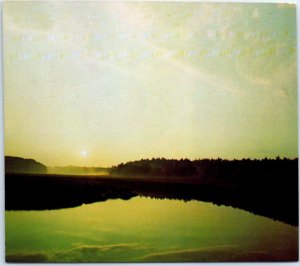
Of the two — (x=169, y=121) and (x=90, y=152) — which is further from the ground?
(x=169, y=121)

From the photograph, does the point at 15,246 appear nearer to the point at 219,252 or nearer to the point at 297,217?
the point at 219,252

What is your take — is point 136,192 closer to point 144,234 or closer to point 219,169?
point 144,234

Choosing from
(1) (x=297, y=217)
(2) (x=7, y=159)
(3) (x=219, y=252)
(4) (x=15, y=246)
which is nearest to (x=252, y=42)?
(1) (x=297, y=217)

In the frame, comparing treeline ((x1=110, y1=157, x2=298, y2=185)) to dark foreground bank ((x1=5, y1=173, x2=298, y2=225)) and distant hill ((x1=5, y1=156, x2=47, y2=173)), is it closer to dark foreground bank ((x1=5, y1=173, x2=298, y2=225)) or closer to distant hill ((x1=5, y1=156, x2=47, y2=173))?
dark foreground bank ((x1=5, y1=173, x2=298, y2=225))

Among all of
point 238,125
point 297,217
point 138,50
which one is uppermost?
point 138,50

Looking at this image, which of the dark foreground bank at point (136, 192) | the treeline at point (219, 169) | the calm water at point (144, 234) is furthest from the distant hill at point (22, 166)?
the treeline at point (219, 169)

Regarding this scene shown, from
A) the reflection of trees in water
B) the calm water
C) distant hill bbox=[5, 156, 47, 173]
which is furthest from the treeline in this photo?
distant hill bbox=[5, 156, 47, 173]

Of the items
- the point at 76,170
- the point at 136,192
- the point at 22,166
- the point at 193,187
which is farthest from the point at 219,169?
the point at 22,166
